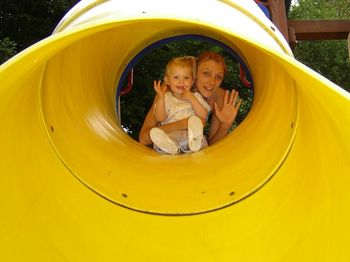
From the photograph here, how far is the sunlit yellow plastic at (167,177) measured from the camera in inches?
87.6

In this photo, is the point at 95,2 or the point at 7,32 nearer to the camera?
the point at 95,2

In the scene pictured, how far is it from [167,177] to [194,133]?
15.5 inches

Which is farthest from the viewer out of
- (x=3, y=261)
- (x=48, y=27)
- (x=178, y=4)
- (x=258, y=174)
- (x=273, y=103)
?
(x=48, y=27)

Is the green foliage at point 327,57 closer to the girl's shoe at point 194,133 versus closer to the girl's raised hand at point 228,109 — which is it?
the girl's raised hand at point 228,109

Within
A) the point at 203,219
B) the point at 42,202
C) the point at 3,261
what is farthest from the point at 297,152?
the point at 3,261

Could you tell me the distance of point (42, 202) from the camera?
267 cm

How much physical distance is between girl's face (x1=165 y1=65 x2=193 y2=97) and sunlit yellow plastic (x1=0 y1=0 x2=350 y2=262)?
43 centimetres

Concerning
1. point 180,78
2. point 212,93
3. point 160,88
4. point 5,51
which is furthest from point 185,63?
point 5,51

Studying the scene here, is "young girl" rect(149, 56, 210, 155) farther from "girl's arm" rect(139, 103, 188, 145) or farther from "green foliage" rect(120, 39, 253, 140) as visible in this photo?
"green foliage" rect(120, 39, 253, 140)

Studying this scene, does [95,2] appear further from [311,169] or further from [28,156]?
[311,169]

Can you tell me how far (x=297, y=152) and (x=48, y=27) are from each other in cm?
563

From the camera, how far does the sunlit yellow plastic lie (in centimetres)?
222

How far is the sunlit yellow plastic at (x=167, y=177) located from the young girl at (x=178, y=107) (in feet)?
0.41

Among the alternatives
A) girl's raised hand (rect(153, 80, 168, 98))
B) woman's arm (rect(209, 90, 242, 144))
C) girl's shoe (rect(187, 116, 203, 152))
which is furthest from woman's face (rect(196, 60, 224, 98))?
girl's shoe (rect(187, 116, 203, 152))
